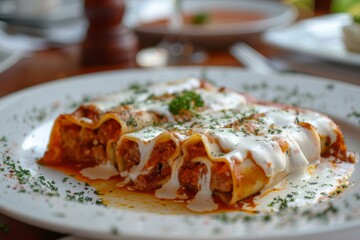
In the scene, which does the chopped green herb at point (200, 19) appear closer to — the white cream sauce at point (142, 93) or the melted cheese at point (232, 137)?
the white cream sauce at point (142, 93)

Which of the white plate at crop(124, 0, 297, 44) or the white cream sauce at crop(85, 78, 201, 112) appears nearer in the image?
the white cream sauce at crop(85, 78, 201, 112)

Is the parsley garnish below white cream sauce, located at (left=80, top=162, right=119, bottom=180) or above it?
above

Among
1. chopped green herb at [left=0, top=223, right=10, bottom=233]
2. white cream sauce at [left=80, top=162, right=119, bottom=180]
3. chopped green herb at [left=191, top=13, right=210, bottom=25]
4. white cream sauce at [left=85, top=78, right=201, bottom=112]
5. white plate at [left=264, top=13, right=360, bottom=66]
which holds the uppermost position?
white cream sauce at [left=85, top=78, right=201, bottom=112]

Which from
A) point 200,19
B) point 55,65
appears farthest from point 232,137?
point 200,19

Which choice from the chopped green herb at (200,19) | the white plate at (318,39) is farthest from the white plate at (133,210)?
the chopped green herb at (200,19)

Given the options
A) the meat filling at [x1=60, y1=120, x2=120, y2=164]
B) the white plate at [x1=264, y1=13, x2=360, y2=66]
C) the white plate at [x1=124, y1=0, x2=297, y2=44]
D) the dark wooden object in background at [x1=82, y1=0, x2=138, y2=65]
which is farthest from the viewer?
the white plate at [x1=124, y1=0, x2=297, y2=44]

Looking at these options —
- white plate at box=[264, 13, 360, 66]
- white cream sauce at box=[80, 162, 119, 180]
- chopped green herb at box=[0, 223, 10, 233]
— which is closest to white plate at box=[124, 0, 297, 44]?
white plate at box=[264, 13, 360, 66]

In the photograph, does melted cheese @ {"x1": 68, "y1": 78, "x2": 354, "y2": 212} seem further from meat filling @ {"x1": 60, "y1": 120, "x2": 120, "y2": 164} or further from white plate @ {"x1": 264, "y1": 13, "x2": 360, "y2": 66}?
white plate @ {"x1": 264, "y1": 13, "x2": 360, "y2": 66}
